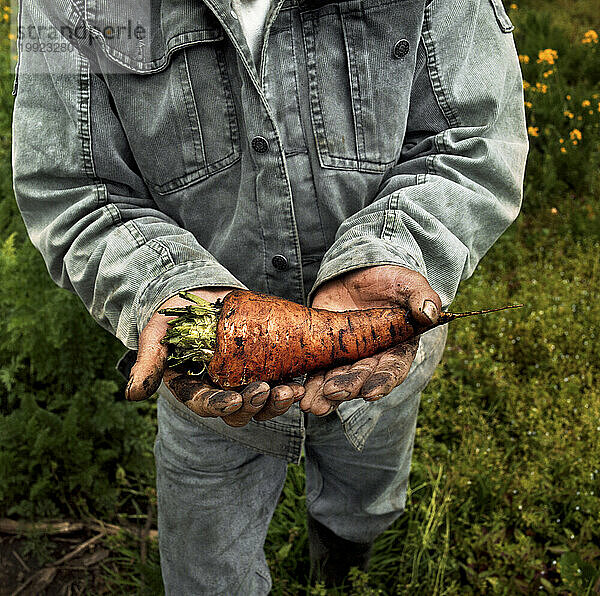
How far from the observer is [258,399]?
130 cm

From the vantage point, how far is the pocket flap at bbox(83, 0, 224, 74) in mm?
1473

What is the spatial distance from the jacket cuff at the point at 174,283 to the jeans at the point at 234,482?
13.8 inches

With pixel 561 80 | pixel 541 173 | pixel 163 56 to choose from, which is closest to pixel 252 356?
pixel 163 56

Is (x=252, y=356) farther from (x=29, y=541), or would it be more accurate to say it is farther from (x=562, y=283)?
(x=562, y=283)

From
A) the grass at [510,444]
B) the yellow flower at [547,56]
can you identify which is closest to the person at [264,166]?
the grass at [510,444]

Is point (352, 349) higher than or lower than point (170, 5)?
lower

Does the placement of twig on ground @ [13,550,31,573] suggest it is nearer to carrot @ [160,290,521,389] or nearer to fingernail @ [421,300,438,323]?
carrot @ [160,290,521,389]

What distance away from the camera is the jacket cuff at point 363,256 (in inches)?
56.2

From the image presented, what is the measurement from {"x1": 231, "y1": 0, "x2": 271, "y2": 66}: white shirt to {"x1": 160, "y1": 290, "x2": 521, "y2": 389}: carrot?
0.55 meters

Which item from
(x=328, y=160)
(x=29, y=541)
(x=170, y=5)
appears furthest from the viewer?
(x=29, y=541)

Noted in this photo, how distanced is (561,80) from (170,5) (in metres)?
4.21

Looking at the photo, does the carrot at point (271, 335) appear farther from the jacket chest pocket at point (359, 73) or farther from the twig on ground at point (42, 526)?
the twig on ground at point (42, 526)

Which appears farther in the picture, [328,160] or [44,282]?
[44,282]

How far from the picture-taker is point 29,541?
264 centimetres
